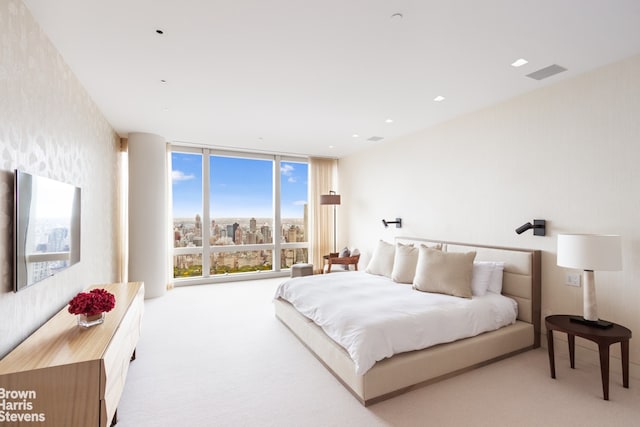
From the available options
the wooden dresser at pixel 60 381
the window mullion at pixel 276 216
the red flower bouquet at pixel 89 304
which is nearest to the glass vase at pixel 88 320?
the red flower bouquet at pixel 89 304

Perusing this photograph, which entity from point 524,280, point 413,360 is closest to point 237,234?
point 413,360

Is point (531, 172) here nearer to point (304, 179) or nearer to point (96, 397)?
point (96, 397)

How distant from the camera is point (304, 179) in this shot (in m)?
7.17

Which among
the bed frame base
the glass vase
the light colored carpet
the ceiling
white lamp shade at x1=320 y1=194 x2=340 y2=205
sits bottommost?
the light colored carpet

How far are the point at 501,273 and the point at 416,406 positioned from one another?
1.93 meters

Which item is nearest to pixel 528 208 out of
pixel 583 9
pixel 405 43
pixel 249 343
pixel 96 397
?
pixel 583 9

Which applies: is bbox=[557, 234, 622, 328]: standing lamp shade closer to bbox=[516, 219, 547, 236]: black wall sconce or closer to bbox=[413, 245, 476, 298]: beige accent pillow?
bbox=[516, 219, 547, 236]: black wall sconce

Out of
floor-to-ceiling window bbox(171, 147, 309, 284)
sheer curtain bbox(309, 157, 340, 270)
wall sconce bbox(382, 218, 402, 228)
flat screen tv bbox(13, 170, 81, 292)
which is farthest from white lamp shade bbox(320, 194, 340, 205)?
flat screen tv bbox(13, 170, 81, 292)

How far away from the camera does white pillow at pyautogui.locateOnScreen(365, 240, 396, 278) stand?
14.3 ft

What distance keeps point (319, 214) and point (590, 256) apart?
508 cm

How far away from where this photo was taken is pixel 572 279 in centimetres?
300

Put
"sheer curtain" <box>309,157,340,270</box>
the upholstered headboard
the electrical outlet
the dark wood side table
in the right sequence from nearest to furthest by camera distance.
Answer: the dark wood side table
the electrical outlet
the upholstered headboard
"sheer curtain" <box>309,157,340,270</box>

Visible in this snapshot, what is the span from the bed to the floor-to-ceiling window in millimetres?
2962

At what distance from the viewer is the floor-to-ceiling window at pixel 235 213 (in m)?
6.08
